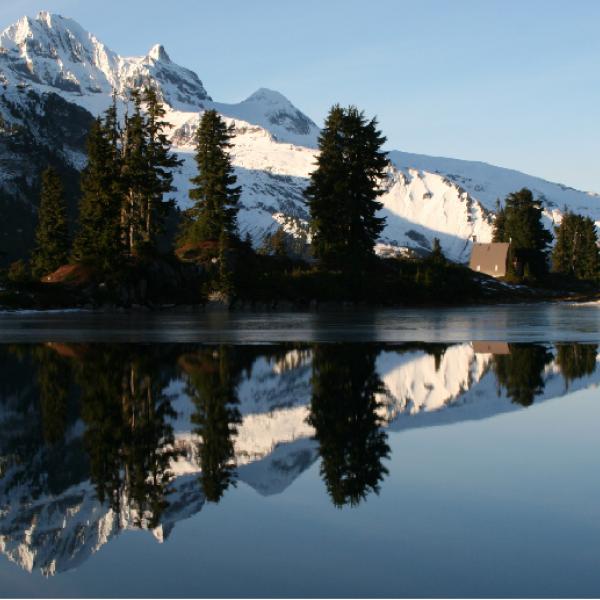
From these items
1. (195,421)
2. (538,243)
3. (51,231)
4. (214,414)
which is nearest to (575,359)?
(214,414)

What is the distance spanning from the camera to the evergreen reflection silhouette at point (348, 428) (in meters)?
11.0

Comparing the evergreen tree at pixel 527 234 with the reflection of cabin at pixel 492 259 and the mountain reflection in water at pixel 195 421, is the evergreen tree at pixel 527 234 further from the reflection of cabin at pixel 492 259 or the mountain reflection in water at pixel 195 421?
the mountain reflection in water at pixel 195 421

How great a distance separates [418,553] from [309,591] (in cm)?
142

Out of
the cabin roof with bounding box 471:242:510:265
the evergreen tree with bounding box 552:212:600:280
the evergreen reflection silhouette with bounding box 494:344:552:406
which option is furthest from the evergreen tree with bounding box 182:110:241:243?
the evergreen tree with bounding box 552:212:600:280

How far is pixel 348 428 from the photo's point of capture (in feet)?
48.3

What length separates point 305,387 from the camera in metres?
20.4

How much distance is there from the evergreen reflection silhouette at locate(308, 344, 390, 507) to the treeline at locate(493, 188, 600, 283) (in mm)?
124601

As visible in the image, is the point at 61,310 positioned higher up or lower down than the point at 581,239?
lower down

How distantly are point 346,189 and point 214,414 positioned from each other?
8258 centimetres

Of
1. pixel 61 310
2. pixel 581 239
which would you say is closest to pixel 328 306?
pixel 61 310

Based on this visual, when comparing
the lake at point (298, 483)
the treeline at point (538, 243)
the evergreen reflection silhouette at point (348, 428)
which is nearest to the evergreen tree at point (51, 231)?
the evergreen reflection silhouette at point (348, 428)

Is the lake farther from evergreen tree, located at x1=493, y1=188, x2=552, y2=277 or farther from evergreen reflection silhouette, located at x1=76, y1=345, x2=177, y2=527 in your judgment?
evergreen tree, located at x1=493, y1=188, x2=552, y2=277

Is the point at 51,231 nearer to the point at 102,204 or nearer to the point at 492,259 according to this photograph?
the point at 102,204

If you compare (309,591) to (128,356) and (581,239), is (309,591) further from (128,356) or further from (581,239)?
(581,239)
